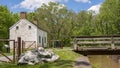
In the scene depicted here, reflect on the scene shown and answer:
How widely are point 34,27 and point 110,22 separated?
18.2 metres

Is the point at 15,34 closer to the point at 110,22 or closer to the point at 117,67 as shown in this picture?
the point at 110,22

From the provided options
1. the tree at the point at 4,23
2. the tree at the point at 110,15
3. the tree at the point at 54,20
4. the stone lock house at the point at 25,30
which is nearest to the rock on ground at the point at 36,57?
the stone lock house at the point at 25,30

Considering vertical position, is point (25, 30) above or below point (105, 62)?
above

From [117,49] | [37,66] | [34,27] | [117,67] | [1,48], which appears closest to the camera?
[37,66]

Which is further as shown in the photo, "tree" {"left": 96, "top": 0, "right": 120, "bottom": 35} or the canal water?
→ "tree" {"left": 96, "top": 0, "right": 120, "bottom": 35}

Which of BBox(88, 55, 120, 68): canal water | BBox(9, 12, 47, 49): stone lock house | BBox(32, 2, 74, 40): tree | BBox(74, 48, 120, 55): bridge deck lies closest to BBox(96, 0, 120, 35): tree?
BBox(9, 12, 47, 49): stone lock house

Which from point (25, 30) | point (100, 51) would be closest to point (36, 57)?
point (100, 51)

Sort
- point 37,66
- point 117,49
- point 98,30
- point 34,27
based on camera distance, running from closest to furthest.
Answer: point 37,66
point 117,49
point 34,27
point 98,30

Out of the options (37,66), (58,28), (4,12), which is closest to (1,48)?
(4,12)

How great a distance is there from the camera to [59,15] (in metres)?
86.3

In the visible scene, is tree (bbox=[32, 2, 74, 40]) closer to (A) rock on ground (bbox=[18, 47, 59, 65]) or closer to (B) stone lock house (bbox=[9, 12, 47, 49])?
(B) stone lock house (bbox=[9, 12, 47, 49])

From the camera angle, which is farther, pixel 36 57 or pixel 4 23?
pixel 4 23

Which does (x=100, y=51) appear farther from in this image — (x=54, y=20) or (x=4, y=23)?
(x=54, y=20)

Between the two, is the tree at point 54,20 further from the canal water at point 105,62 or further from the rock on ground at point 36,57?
the rock on ground at point 36,57
